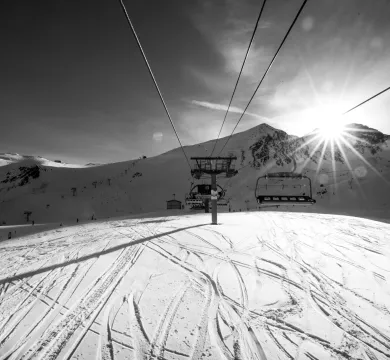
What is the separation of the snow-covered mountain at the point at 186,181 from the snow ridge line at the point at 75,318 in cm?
3494

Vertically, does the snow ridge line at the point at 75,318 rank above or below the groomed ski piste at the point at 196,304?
above

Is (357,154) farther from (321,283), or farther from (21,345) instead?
(21,345)

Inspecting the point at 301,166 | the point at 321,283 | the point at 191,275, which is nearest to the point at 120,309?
the point at 191,275

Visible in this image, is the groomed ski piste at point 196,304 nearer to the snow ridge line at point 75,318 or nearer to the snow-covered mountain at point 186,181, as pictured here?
the snow ridge line at point 75,318

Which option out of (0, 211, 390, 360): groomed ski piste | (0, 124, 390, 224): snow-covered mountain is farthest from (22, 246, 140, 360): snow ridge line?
(0, 124, 390, 224): snow-covered mountain

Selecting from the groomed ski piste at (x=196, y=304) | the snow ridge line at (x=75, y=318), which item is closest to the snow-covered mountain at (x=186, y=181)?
the groomed ski piste at (x=196, y=304)

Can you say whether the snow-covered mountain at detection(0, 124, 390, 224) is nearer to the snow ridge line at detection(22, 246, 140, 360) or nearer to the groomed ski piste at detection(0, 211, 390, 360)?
the groomed ski piste at detection(0, 211, 390, 360)

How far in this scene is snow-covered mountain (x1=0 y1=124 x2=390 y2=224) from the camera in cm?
4075

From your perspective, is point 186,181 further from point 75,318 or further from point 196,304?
point 75,318

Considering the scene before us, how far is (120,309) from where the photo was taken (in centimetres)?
429

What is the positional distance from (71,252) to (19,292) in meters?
3.27

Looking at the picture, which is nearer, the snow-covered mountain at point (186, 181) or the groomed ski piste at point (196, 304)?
the groomed ski piste at point (196, 304)

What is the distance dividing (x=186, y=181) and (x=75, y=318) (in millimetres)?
52850

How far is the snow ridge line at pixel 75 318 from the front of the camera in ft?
10.7
